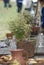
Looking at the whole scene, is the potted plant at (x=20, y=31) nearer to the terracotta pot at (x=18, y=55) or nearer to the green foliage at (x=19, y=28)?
the green foliage at (x=19, y=28)

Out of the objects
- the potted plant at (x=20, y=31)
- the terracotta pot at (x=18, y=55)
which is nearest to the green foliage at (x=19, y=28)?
the potted plant at (x=20, y=31)

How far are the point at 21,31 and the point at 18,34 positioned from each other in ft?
0.15

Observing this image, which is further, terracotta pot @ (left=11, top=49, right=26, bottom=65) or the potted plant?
the potted plant

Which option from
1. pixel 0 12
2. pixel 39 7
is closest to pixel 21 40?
pixel 39 7

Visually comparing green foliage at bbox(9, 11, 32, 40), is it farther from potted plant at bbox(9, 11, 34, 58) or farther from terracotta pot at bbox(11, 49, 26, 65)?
terracotta pot at bbox(11, 49, 26, 65)

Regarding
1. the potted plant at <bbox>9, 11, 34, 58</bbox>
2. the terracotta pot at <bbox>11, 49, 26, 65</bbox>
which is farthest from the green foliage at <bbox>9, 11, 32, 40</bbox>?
the terracotta pot at <bbox>11, 49, 26, 65</bbox>

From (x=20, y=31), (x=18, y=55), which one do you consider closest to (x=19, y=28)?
(x=20, y=31)

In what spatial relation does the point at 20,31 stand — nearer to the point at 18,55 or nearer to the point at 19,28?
the point at 19,28

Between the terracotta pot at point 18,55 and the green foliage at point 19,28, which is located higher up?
the green foliage at point 19,28

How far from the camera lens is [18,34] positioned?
274 cm

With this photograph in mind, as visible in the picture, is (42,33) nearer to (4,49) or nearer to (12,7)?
(4,49)

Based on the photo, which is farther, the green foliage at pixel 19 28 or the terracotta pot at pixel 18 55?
the green foliage at pixel 19 28

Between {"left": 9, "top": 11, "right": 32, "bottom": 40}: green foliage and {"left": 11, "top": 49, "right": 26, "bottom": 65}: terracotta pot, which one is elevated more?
{"left": 9, "top": 11, "right": 32, "bottom": 40}: green foliage

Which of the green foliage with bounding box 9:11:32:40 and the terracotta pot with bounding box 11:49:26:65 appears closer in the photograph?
the terracotta pot with bounding box 11:49:26:65
